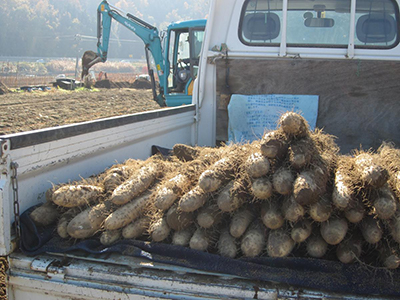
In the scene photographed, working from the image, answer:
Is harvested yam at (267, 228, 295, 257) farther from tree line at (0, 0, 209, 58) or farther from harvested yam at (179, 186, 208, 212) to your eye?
tree line at (0, 0, 209, 58)

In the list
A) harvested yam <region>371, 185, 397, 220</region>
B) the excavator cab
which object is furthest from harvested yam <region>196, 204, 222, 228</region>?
the excavator cab

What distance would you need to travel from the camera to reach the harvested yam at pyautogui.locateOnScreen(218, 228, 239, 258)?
2.38 metres

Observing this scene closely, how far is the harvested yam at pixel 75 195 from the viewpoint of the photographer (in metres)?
2.65

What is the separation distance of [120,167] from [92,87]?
24925mm

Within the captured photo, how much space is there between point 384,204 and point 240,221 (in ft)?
2.70

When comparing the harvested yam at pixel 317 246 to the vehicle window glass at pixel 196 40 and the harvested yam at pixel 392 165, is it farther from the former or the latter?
the vehicle window glass at pixel 196 40

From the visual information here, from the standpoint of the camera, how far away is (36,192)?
272 cm

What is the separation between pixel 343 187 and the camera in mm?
2314

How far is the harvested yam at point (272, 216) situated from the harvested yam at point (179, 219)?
18.1 inches

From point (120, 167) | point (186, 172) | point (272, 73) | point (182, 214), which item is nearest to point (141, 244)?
point (182, 214)

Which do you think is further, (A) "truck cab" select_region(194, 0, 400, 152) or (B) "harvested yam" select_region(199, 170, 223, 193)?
(A) "truck cab" select_region(194, 0, 400, 152)

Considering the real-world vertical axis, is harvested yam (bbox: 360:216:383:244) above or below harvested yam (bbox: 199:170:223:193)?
below

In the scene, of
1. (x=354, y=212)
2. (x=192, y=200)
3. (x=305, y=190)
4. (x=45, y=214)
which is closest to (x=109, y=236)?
(x=45, y=214)

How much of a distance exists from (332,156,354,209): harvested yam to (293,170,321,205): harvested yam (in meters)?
0.10
